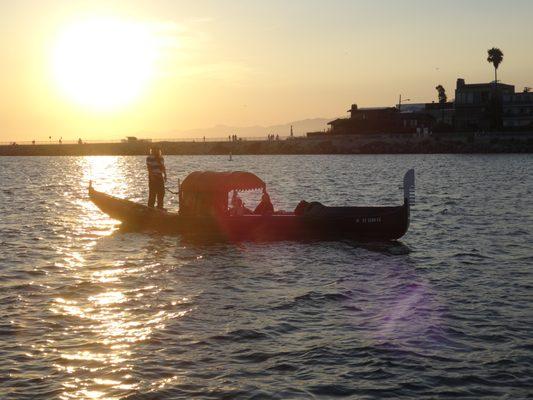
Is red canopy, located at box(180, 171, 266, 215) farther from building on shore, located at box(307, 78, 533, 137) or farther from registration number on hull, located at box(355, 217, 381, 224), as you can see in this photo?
building on shore, located at box(307, 78, 533, 137)

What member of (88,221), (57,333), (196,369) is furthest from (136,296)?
(88,221)

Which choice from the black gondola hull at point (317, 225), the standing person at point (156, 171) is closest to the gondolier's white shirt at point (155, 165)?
the standing person at point (156, 171)

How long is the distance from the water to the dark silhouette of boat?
0.92 metres

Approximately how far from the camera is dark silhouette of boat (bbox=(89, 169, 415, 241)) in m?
28.4

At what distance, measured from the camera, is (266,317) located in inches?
658

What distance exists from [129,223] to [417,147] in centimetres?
11222

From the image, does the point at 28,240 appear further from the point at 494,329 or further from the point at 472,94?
the point at 472,94

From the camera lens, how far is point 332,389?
12.1 meters

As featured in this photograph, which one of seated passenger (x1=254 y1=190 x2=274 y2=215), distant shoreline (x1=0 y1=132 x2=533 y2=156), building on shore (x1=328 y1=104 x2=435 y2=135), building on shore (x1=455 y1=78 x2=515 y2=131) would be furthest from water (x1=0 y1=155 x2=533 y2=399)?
building on shore (x1=328 y1=104 x2=435 y2=135)

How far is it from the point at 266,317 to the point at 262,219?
1237cm

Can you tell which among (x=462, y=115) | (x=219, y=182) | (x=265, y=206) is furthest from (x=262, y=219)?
(x=462, y=115)

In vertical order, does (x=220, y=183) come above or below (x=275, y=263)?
above

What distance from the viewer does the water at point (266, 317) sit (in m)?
12.5

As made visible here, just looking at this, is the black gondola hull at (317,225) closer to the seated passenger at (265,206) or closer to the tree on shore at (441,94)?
the seated passenger at (265,206)
